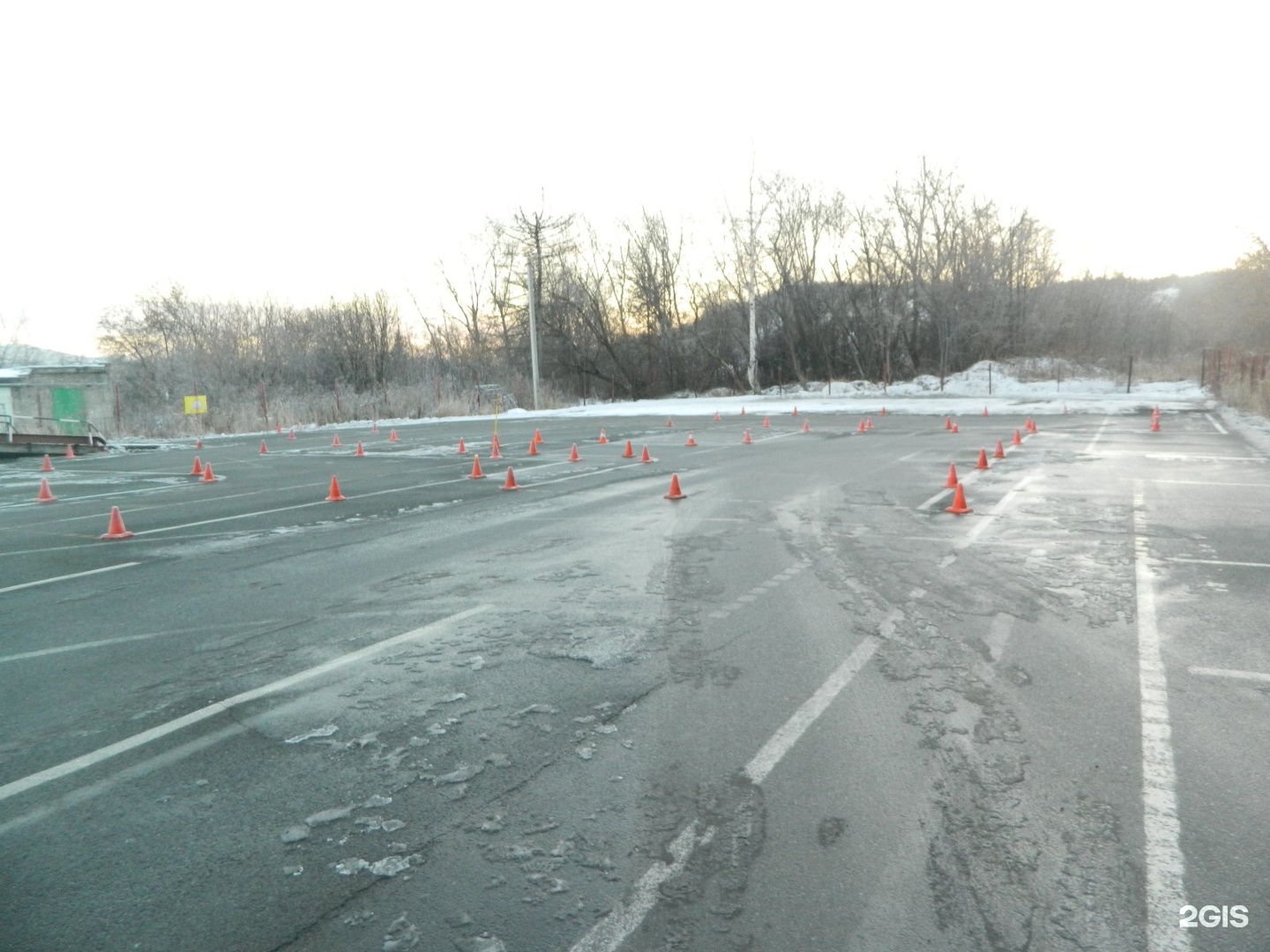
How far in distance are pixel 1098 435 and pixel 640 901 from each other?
21392mm

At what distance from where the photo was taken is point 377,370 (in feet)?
178

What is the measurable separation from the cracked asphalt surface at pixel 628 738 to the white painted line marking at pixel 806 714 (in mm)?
46

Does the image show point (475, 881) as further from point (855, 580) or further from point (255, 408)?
point (255, 408)

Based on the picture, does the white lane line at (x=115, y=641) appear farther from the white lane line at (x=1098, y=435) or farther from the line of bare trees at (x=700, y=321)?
the line of bare trees at (x=700, y=321)

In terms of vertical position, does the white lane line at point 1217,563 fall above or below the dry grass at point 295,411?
below

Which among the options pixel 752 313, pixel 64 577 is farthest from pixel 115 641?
pixel 752 313

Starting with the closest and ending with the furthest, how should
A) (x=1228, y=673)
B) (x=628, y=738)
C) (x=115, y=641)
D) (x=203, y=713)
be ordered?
A: (x=628, y=738)
(x=203, y=713)
(x=1228, y=673)
(x=115, y=641)

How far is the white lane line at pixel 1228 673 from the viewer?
5020 millimetres

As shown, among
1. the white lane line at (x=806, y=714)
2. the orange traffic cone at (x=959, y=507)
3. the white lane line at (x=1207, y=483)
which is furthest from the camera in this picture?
the white lane line at (x=1207, y=483)

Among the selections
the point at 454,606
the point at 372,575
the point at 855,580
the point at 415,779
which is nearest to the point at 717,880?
the point at 415,779

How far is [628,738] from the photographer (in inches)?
170

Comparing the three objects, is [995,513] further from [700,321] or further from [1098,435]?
[700,321]

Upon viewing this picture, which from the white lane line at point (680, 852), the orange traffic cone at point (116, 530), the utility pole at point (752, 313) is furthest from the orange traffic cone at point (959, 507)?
the utility pole at point (752, 313)

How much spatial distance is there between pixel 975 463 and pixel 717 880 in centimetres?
1406
